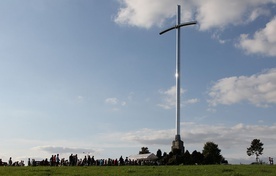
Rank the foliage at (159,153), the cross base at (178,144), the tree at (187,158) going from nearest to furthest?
the tree at (187,158) → the foliage at (159,153) → the cross base at (178,144)

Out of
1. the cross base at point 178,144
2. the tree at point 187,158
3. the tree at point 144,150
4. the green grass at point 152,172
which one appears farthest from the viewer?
the tree at point 144,150

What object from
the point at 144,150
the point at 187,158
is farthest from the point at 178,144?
the point at 144,150

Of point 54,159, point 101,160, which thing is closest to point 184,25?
point 101,160

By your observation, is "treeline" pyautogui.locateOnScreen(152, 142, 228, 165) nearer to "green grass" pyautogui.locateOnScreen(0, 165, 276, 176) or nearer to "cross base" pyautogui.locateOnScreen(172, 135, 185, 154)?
"cross base" pyautogui.locateOnScreen(172, 135, 185, 154)

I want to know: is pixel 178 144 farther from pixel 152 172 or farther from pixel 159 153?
pixel 152 172

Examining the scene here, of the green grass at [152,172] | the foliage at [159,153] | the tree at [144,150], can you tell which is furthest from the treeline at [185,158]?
the tree at [144,150]

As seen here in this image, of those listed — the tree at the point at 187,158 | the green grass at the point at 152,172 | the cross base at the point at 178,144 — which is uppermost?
the cross base at the point at 178,144

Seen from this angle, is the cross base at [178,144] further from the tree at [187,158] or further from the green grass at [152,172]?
the green grass at [152,172]

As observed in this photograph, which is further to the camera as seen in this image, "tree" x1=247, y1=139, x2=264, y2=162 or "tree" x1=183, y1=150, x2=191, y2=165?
"tree" x1=247, y1=139, x2=264, y2=162

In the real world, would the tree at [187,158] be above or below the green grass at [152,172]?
above

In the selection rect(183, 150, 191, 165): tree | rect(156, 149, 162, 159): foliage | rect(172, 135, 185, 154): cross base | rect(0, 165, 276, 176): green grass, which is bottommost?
rect(0, 165, 276, 176): green grass

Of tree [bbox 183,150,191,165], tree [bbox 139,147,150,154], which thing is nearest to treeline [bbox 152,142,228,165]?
tree [bbox 183,150,191,165]

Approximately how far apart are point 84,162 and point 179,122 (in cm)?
3263

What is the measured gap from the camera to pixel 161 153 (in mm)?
82438
